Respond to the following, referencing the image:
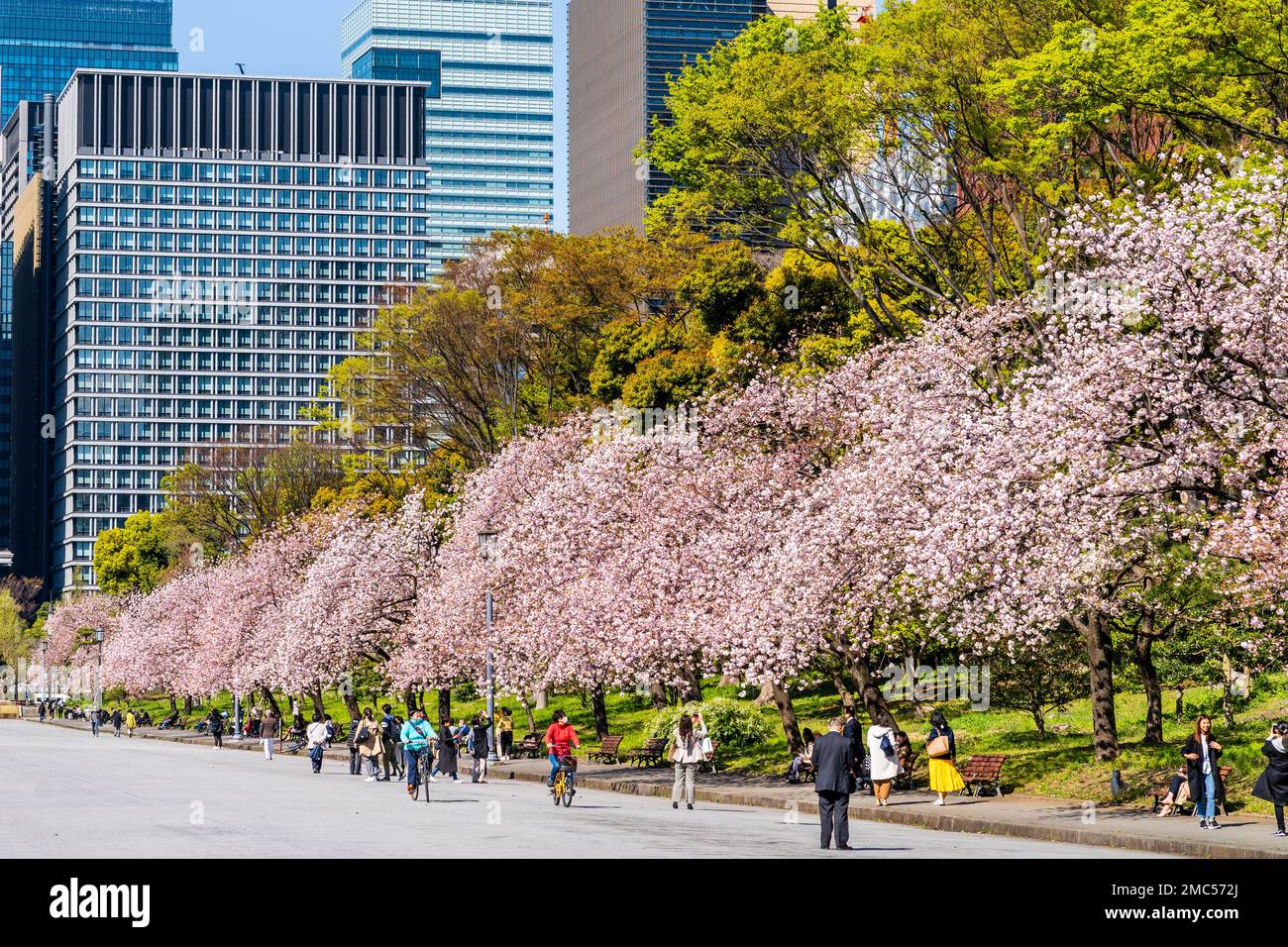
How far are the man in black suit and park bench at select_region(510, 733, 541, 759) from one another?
108 ft

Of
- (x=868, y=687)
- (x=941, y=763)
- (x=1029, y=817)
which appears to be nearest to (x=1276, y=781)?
(x=1029, y=817)

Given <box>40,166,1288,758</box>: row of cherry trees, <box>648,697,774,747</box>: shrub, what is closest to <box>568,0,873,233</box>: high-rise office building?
<box>40,166,1288,758</box>: row of cherry trees

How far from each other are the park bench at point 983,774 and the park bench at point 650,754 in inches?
552

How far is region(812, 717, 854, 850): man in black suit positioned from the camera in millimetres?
22125

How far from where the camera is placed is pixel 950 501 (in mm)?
27906

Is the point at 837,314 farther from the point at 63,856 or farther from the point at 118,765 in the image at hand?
the point at 63,856

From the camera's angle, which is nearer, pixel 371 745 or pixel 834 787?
pixel 834 787

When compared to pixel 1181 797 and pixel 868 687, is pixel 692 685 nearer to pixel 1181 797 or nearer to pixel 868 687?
pixel 868 687

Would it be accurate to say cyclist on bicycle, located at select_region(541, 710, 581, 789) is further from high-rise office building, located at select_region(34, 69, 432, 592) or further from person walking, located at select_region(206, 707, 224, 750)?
high-rise office building, located at select_region(34, 69, 432, 592)

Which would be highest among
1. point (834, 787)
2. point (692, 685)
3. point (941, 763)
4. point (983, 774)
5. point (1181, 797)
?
point (692, 685)

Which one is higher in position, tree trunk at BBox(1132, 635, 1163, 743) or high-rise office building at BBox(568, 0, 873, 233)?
high-rise office building at BBox(568, 0, 873, 233)

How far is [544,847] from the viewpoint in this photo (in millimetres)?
21234

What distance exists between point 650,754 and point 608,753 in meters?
2.26
